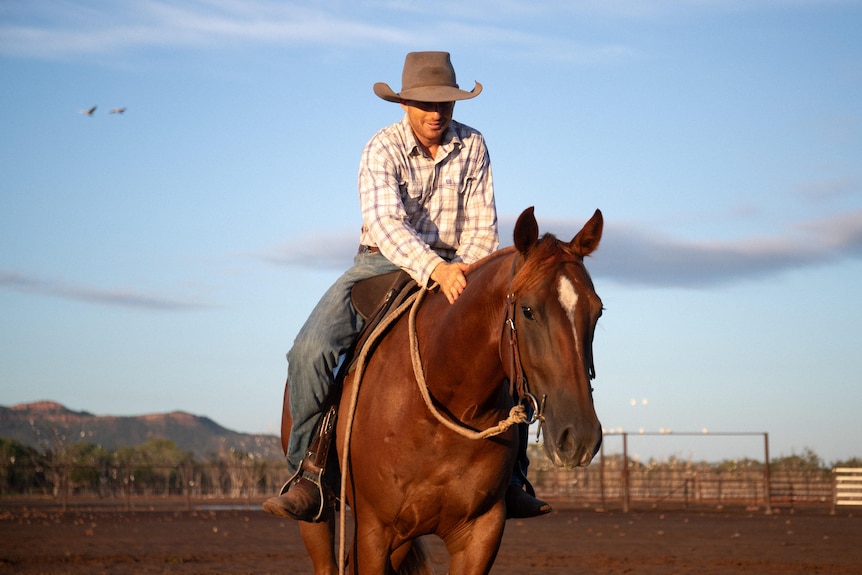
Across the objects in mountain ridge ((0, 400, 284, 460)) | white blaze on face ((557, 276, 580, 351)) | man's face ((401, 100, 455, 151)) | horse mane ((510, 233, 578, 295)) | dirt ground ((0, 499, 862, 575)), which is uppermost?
mountain ridge ((0, 400, 284, 460))

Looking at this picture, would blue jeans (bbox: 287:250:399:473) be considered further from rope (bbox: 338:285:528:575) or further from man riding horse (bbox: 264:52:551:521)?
rope (bbox: 338:285:528:575)

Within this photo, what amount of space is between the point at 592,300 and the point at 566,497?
35.6m

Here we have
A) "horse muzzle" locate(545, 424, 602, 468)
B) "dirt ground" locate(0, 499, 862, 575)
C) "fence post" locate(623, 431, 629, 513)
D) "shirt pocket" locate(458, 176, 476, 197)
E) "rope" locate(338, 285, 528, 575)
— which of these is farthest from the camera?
"fence post" locate(623, 431, 629, 513)

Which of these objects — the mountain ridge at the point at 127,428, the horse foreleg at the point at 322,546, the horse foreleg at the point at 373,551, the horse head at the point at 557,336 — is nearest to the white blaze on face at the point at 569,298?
the horse head at the point at 557,336

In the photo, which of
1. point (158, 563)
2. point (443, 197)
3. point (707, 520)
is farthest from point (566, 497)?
point (443, 197)

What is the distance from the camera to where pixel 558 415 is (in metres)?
3.65

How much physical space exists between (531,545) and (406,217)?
46.6 ft

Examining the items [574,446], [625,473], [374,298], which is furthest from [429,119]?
[625,473]

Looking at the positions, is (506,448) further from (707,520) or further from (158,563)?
(707,520)

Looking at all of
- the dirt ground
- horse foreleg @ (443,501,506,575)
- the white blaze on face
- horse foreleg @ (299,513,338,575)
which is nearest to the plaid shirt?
horse foreleg @ (443,501,506,575)

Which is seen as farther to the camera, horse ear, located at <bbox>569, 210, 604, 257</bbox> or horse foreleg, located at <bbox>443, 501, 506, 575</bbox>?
horse foreleg, located at <bbox>443, 501, 506, 575</bbox>

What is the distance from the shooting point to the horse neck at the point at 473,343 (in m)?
4.21

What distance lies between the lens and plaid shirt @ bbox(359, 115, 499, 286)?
5.24 m

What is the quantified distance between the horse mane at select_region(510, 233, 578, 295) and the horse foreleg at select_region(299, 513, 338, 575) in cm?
246
